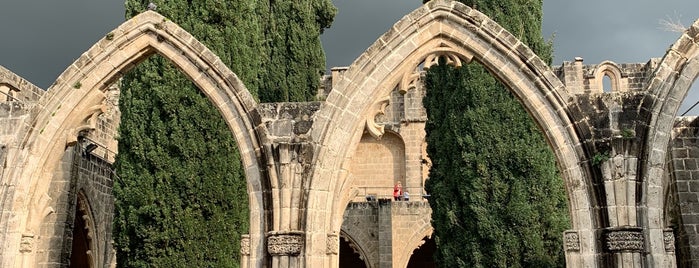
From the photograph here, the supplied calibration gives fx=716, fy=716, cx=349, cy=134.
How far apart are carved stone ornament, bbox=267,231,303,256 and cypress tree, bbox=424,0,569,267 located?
435cm

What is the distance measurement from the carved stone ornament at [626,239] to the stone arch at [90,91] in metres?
3.70

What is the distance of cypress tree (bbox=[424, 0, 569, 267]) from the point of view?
10.2m

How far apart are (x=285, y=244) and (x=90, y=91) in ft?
9.01

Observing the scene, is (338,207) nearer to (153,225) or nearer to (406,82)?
(406,82)

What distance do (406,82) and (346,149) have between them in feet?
3.05

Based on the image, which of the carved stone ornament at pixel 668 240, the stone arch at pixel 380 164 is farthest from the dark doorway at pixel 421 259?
the carved stone ornament at pixel 668 240

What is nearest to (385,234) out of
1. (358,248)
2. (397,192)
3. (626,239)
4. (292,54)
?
(358,248)

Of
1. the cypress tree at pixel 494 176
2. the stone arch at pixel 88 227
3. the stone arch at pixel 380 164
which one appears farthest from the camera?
the stone arch at pixel 380 164

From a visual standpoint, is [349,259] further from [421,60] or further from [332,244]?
[421,60]

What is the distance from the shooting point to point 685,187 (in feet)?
32.5

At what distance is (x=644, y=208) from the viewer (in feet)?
21.6

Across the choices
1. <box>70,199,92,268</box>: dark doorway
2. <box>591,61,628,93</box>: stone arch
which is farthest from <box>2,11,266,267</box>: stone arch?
<box>591,61,628,93</box>: stone arch

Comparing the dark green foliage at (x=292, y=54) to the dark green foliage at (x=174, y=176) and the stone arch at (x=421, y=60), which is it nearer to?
the dark green foliage at (x=174, y=176)

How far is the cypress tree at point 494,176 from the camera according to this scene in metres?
10.2
